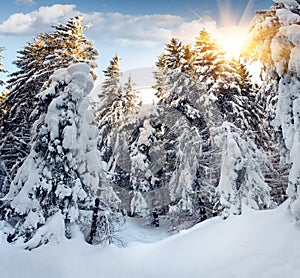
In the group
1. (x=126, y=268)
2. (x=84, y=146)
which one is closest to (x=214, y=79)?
(x=84, y=146)

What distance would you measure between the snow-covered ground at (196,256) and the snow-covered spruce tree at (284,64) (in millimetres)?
1057

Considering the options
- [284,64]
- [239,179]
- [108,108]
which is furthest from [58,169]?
[108,108]

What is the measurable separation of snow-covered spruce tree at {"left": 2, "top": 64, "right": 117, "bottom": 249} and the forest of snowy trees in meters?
0.03

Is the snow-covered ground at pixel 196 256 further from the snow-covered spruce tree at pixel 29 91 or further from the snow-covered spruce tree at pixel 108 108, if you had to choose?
the snow-covered spruce tree at pixel 108 108

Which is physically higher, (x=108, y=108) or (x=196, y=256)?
(x=108, y=108)

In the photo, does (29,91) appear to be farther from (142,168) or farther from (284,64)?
(284,64)

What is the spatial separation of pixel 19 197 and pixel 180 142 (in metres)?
10.8

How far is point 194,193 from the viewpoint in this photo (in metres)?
17.8

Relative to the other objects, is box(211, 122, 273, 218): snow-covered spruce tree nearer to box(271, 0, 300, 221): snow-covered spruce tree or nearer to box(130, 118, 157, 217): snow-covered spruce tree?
box(271, 0, 300, 221): snow-covered spruce tree

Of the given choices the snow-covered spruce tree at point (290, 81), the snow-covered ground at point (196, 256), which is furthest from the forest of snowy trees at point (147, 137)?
the snow-covered ground at point (196, 256)

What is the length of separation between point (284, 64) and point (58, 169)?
294 inches

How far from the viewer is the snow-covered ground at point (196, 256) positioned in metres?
6.40

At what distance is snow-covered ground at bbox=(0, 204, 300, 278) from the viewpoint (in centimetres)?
640

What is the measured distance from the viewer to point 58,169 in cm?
955
